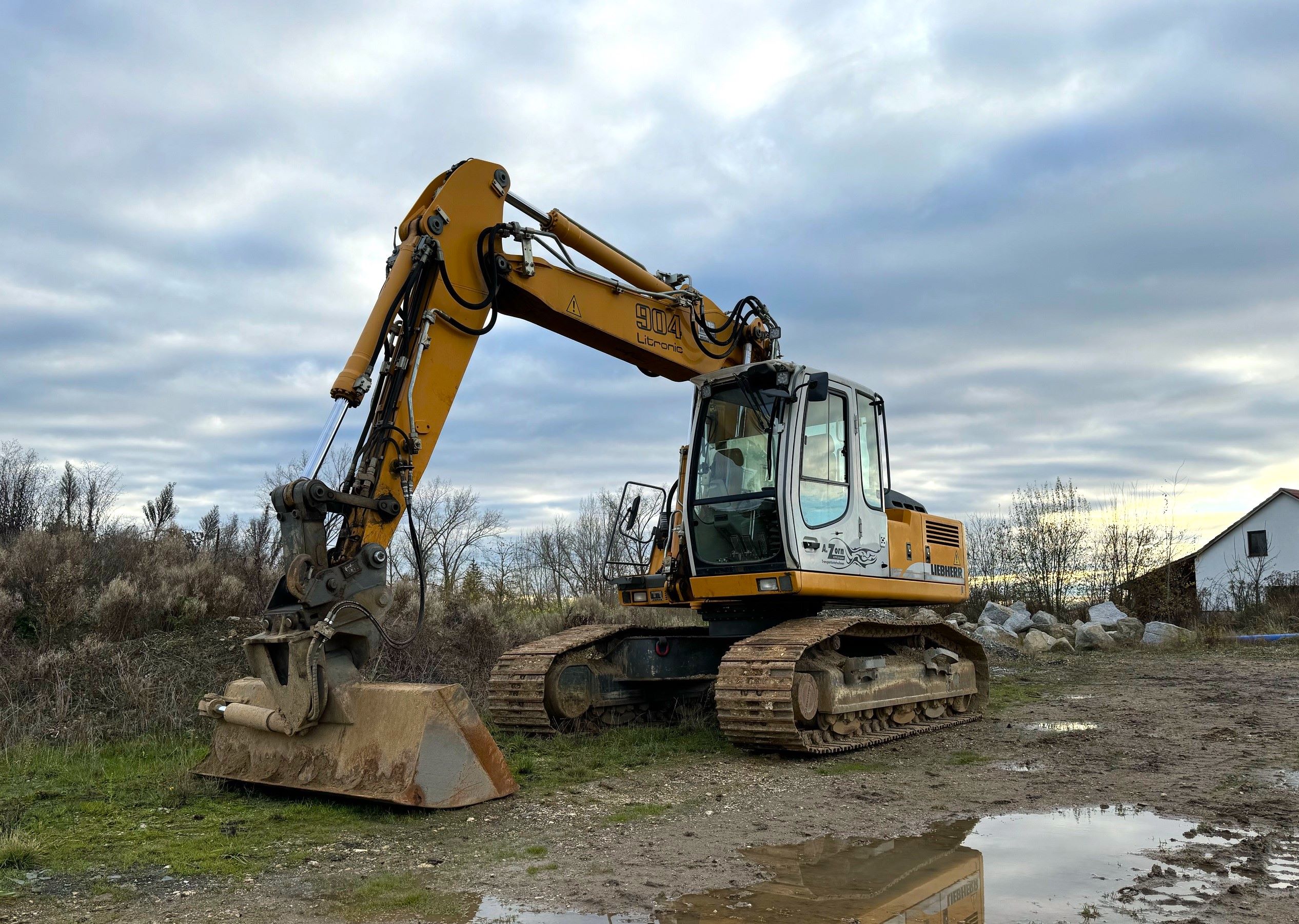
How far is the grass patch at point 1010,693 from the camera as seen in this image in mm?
11059

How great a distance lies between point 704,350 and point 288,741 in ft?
15.8

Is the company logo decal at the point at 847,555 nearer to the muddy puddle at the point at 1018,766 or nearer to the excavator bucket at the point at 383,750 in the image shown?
the muddy puddle at the point at 1018,766

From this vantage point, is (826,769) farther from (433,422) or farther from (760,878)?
(433,422)

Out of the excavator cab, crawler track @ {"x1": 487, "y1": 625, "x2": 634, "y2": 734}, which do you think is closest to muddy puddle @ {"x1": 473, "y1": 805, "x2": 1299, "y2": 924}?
the excavator cab

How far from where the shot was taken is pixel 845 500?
8.79m

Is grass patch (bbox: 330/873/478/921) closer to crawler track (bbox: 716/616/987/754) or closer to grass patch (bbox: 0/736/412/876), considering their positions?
grass patch (bbox: 0/736/412/876)

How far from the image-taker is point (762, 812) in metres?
5.96

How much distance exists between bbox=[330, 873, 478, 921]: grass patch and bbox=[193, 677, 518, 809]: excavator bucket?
1.12 m

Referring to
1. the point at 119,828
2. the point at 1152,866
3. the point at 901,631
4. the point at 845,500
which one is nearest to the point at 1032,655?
the point at 901,631

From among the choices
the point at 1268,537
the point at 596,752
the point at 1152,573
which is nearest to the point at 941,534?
the point at 596,752

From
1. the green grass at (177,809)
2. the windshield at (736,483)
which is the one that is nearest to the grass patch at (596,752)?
the green grass at (177,809)

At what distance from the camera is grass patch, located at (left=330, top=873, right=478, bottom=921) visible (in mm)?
4074

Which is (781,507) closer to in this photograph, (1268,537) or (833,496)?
(833,496)

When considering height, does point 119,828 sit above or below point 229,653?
below
